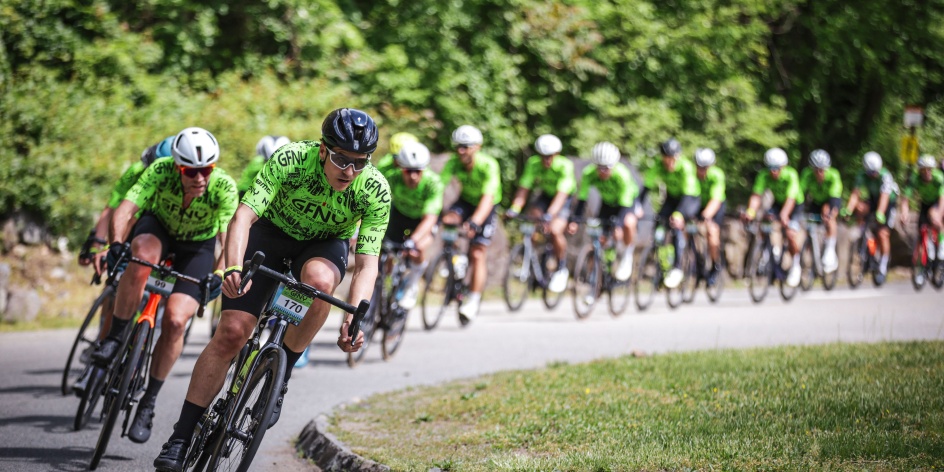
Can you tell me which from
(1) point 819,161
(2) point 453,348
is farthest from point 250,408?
(1) point 819,161

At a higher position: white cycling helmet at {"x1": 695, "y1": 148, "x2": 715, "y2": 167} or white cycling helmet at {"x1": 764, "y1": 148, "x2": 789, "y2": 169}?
white cycling helmet at {"x1": 764, "y1": 148, "x2": 789, "y2": 169}

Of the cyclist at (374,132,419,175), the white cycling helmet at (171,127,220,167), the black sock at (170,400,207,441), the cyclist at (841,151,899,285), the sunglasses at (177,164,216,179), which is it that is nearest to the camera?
the black sock at (170,400,207,441)

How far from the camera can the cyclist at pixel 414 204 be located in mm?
10648

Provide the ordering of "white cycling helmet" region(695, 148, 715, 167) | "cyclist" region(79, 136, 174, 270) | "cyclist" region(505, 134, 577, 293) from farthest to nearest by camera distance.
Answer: "white cycling helmet" region(695, 148, 715, 167)
"cyclist" region(505, 134, 577, 293)
"cyclist" region(79, 136, 174, 270)

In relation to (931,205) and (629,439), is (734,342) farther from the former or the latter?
(931,205)

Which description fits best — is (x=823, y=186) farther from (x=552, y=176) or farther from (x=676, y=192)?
(x=552, y=176)

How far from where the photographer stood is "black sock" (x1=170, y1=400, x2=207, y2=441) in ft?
17.7

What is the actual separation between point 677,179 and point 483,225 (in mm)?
4007

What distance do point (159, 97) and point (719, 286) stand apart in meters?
9.34

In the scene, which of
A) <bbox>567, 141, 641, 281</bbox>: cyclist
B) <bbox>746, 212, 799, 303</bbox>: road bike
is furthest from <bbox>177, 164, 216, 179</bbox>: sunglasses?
<bbox>746, 212, 799, 303</bbox>: road bike

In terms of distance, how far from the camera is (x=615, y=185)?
1445cm

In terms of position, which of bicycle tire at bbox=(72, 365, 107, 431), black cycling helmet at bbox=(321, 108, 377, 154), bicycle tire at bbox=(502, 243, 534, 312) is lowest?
bicycle tire at bbox=(502, 243, 534, 312)

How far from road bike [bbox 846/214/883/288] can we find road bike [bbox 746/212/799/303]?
2256mm

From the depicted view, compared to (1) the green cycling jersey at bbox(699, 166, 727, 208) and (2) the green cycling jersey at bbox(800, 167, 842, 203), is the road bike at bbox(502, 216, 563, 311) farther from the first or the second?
(2) the green cycling jersey at bbox(800, 167, 842, 203)
